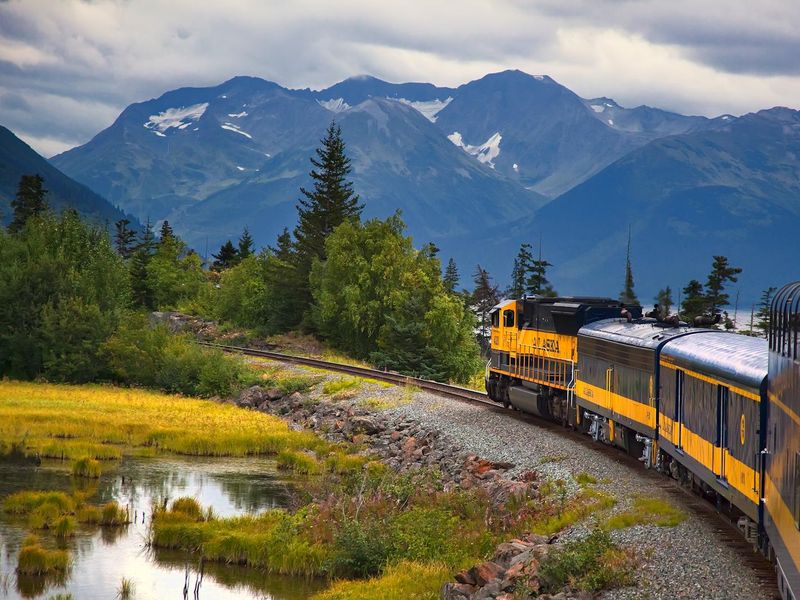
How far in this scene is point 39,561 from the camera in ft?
93.7

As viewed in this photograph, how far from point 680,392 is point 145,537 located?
54.4ft

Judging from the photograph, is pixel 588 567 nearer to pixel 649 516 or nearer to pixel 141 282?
pixel 649 516

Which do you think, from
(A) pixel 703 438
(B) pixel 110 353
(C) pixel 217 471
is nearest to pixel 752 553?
(A) pixel 703 438

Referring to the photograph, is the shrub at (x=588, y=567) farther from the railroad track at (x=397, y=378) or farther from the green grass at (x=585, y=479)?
the railroad track at (x=397, y=378)

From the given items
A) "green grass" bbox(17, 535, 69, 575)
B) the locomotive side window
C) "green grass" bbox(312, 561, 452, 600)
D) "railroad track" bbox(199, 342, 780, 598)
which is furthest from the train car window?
"green grass" bbox(17, 535, 69, 575)

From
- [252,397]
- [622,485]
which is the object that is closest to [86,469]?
[622,485]

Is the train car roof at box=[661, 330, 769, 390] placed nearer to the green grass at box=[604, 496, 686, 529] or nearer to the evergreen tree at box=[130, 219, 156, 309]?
the green grass at box=[604, 496, 686, 529]

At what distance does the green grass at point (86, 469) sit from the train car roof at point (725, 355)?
23.8 metres

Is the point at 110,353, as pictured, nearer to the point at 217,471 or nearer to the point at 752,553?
the point at 217,471

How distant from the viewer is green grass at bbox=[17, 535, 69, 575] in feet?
92.9

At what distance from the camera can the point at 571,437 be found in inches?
1512

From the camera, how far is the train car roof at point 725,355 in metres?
18.6

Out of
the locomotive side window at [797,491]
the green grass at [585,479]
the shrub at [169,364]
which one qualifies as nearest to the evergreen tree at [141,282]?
the shrub at [169,364]

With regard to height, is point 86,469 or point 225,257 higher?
point 225,257
